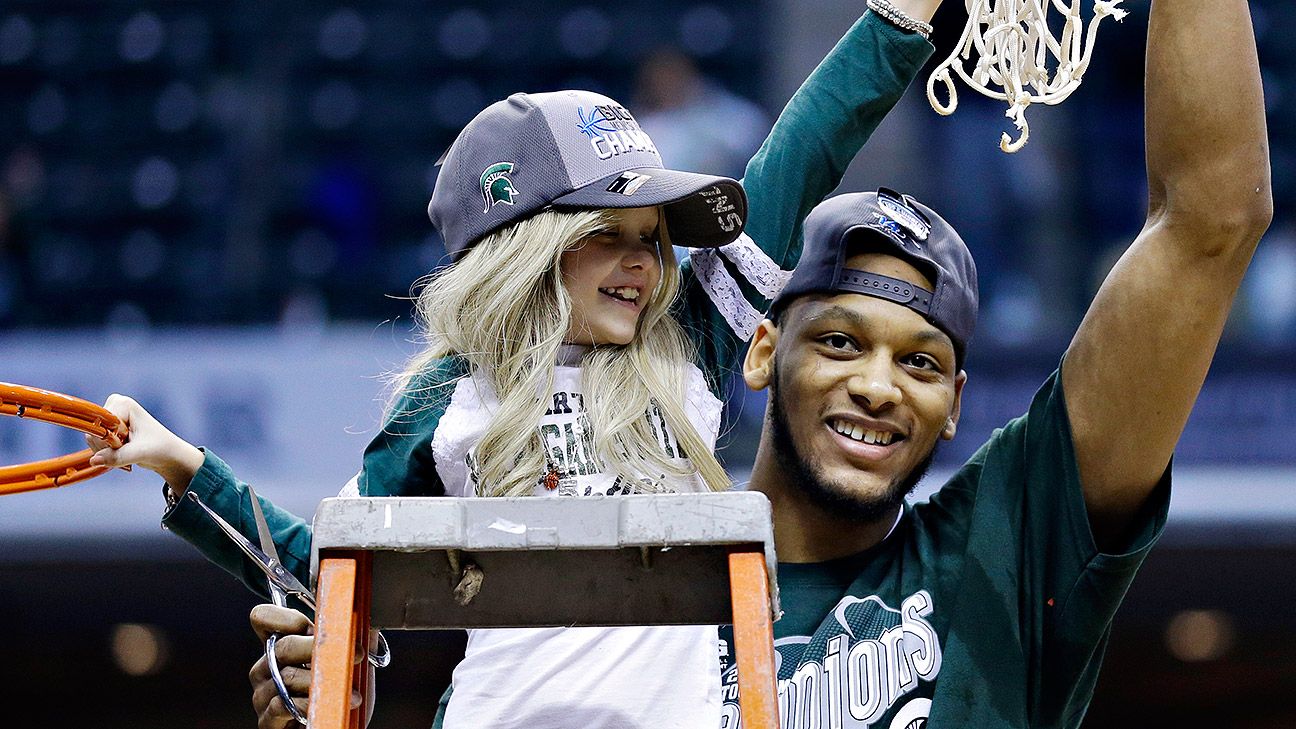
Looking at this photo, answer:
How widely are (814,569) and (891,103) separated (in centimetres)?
65

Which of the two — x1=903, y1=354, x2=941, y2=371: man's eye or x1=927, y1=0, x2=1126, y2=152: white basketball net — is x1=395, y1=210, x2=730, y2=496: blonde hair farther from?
x1=927, y1=0, x2=1126, y2=152: white basketball net

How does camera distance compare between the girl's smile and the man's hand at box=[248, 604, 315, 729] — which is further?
the girl's smile

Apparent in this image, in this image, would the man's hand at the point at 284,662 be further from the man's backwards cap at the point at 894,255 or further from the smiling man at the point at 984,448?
the man's backwards cap at the point at 894,255

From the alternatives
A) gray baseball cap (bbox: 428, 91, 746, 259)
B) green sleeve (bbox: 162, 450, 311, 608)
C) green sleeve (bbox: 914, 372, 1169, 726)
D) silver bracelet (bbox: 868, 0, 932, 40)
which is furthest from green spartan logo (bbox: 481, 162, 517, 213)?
green sleeve (bbox: 914, 372, 1169, 726)

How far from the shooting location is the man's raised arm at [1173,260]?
6.50 ft

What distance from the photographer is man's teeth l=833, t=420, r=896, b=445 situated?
2275 mm

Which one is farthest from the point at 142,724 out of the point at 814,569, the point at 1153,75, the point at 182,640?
the point at 1153,75

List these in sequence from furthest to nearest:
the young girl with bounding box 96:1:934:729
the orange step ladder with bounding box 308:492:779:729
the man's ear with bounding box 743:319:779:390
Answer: the man's ear with bounding box 743:319:779:390, the young girl with bounding box 96:1:934:729, the orange step ladder with bounding box 308:492:779:729

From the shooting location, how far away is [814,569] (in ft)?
7.73

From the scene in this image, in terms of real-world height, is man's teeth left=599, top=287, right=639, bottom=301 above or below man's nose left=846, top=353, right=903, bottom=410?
above

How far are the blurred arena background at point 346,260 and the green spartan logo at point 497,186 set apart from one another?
3.18 m

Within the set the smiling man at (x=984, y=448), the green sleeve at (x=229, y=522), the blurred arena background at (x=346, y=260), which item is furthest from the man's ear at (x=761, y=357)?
the blurred arena background at (x=346, y=260)

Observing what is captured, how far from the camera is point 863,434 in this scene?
2.29 m

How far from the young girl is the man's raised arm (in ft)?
1.46
